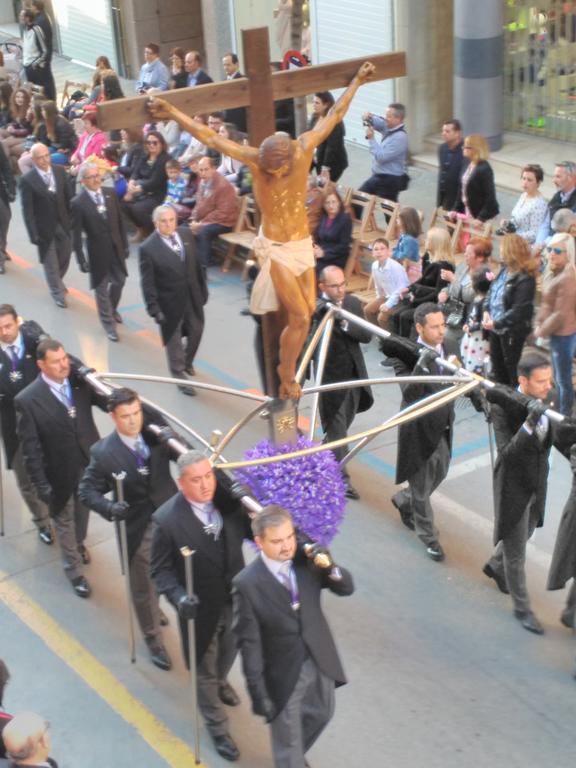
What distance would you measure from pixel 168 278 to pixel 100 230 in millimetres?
1637

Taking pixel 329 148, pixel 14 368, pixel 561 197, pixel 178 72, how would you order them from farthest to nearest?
pixel 178 72
pixel 329 148
pixel 561 197
pixel 14 368

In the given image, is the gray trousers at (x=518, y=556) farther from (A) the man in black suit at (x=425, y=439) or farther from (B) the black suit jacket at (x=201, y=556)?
(B) the black suit jacket at (x=201, y=556)

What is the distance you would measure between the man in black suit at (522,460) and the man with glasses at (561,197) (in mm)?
3650

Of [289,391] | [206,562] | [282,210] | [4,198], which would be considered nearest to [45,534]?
[289,391]

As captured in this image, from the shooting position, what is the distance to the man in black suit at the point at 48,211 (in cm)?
1298

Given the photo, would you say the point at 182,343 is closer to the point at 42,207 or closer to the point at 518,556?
the point at 42,207

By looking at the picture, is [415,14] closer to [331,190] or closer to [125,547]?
[331,190]

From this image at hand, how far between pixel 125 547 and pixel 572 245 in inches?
177

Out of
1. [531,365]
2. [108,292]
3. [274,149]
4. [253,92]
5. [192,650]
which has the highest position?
[253,92]

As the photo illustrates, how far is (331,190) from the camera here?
1209 cm

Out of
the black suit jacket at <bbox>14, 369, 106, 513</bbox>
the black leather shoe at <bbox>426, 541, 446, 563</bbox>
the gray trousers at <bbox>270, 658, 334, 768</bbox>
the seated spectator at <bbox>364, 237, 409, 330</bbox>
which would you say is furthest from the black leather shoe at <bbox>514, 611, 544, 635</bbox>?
the seated spectator at <bbox>364, 237, 409, 330</bbox>

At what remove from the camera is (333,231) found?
12.1m

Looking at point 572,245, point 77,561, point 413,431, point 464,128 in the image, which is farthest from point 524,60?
point 77,561

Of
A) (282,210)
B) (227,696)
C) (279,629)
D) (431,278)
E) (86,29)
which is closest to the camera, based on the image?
(279,629)
